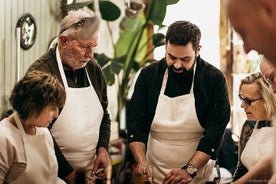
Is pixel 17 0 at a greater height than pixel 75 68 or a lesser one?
greater

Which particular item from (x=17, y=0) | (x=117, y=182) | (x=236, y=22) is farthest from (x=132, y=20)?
(x=236, y=22)

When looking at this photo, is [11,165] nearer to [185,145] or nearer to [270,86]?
[185,145]

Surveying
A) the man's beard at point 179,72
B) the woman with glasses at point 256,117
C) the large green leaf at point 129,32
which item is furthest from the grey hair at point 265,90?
the large green leaf at point 129,32

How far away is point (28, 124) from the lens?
2.82 ft

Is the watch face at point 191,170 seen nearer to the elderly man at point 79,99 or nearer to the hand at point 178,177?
the hand at point 178,177

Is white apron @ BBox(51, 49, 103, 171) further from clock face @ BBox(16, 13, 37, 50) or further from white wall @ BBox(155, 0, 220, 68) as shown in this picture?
white wall @ BBox(155, 0, 220, 68)

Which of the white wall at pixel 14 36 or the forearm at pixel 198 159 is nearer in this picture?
the white wall at pixel 14 36

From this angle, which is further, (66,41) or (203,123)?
(203,123)

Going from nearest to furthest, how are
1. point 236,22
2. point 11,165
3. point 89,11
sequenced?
point 236,22 < point 11,165 < point 89,11

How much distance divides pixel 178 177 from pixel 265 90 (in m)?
0.25

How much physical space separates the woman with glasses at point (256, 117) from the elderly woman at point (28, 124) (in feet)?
1.18

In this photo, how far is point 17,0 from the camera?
0.90m

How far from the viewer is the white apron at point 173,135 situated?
100cm

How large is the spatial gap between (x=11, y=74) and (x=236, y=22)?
1.99 feet
